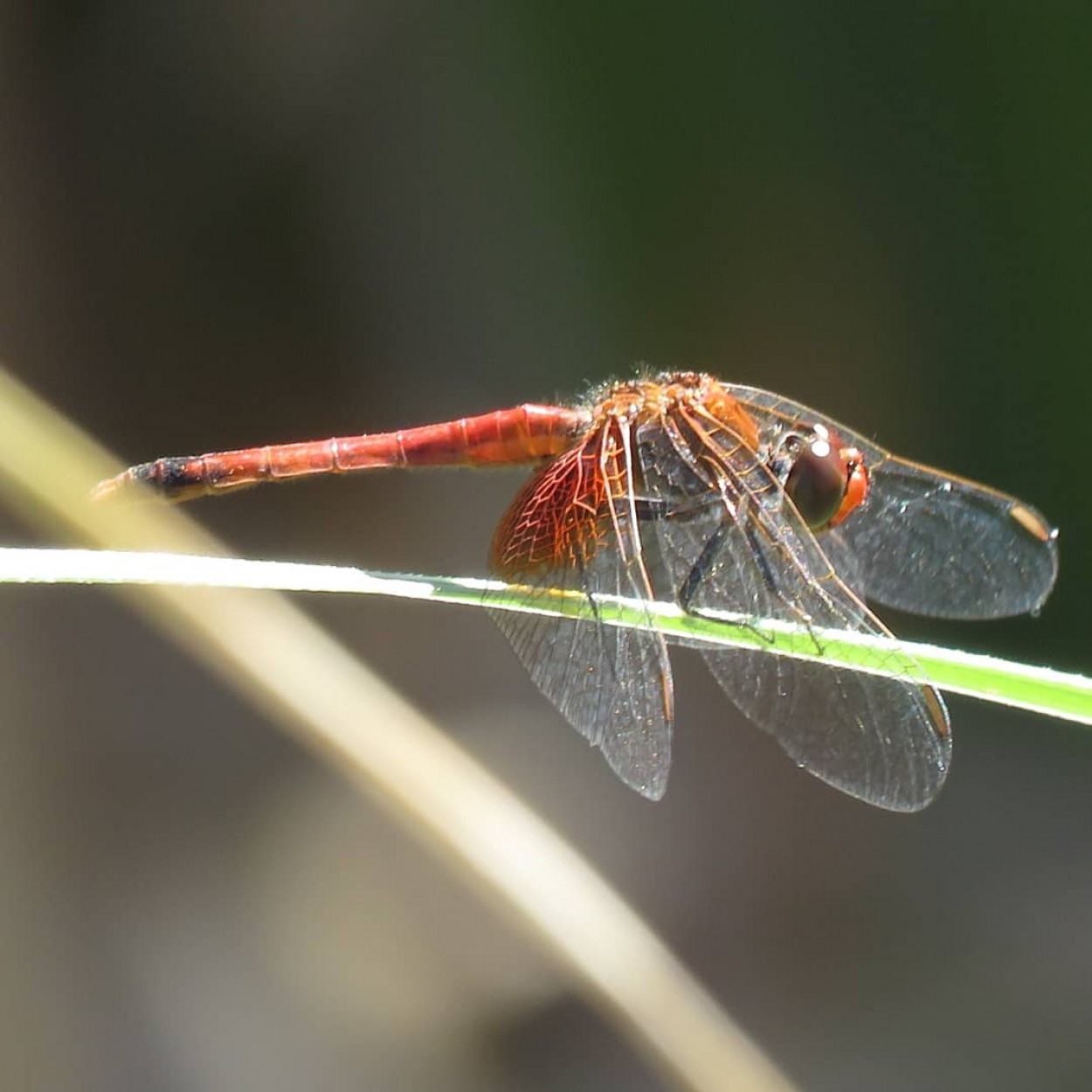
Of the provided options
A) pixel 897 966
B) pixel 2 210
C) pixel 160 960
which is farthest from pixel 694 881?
pixel 2 210

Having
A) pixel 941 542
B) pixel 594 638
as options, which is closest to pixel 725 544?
pixel 594 638

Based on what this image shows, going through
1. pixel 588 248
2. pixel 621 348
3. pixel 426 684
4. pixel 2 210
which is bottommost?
pixel 426 684

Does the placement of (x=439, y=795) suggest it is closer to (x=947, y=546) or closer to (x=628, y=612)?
(x=628, y=612)

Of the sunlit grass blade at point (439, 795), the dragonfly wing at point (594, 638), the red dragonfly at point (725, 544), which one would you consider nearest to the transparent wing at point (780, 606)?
the red dragonfly at point (725, 544)

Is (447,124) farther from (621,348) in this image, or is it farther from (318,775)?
(318,775)

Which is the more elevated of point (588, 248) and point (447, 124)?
point (447, 124)

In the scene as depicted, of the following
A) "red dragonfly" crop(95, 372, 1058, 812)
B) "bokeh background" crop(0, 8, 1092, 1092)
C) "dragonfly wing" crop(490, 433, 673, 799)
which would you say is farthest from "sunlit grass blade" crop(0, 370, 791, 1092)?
"dragonfly wing" crop(490, 433, 673, 799)
